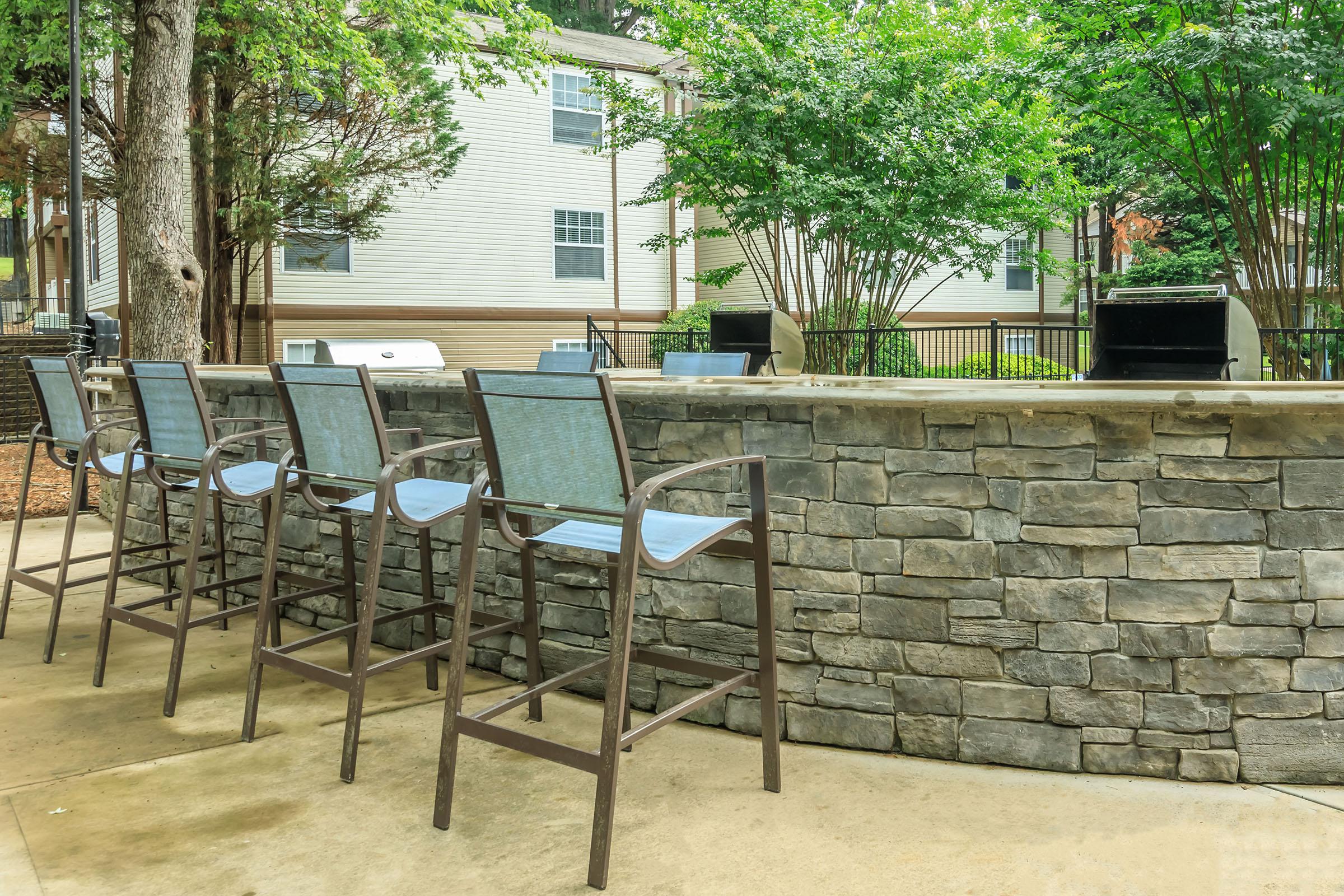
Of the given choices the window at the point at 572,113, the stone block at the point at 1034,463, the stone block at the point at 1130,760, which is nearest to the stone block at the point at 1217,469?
the stone block at the point at 1034,463

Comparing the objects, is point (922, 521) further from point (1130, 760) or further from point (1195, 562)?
point (1130, 760)

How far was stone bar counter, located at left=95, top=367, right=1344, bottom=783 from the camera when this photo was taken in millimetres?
3029

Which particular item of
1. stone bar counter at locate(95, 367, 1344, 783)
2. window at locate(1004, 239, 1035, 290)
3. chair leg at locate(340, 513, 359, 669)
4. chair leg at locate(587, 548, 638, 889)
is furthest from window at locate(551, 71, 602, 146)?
chair leg at locate(587, 548, 638, 889)

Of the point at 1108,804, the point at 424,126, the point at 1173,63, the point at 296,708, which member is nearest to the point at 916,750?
the point at 1108,804

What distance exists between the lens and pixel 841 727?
133 inches

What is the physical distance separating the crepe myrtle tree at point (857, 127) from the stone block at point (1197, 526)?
8774mm

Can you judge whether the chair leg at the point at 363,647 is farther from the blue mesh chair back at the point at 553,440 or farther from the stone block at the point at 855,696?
the stone block at the point at 855,696

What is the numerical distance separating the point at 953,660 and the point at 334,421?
216 cm

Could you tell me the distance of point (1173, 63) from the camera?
8664 mm

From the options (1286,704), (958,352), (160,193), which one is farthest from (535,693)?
(958,352)

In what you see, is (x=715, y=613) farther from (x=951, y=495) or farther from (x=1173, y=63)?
(x=1173, y=63)

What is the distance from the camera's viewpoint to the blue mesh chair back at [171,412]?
4.07 metres

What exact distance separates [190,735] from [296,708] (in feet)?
1.21

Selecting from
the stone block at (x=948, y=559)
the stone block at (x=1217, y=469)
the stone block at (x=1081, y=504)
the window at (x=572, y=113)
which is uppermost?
the window at (x=572, y=113)
